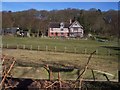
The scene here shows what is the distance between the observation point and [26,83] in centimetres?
62

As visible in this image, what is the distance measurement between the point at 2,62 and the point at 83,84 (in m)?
0.20

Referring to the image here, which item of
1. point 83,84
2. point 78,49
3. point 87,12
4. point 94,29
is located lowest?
point 78,49

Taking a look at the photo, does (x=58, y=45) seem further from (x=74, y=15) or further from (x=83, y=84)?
(x=83, y=84)

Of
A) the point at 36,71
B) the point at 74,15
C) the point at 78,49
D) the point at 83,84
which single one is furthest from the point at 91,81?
the point at 78,49

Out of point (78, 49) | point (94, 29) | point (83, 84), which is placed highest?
point (94, 29)

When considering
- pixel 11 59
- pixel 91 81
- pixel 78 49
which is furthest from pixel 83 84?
pixel 78 49

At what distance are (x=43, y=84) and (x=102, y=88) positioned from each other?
15cm

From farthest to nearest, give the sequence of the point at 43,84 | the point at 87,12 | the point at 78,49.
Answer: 1. the point at 78,49
2. the point at 87,12
3. the point at 43,84

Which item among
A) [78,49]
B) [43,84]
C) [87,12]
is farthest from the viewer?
[78,49]

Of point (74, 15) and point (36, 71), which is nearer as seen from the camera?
point (36, 71)

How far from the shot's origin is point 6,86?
1.92ft

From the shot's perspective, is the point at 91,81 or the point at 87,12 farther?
the point at 87,12

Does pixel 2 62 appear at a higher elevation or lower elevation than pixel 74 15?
lower

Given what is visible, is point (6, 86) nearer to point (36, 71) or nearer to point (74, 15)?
point (36, 71)
